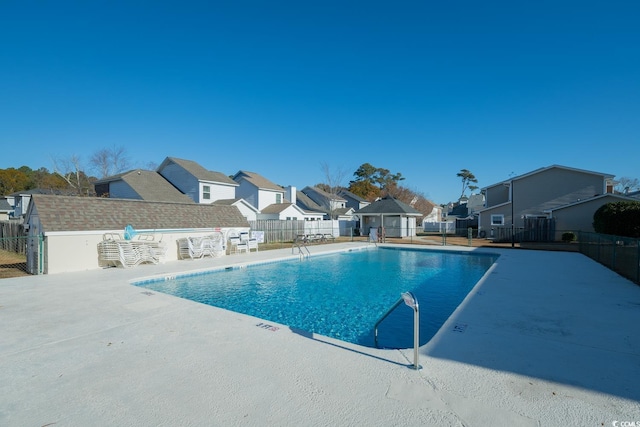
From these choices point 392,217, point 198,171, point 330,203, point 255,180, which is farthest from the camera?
point 330,203

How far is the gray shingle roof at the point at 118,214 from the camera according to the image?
11148 millimetres

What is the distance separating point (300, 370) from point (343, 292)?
644 cm

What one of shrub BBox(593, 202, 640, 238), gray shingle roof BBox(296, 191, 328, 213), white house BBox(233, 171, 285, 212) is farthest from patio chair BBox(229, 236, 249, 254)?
gray shingle roof BBox(296, 191, 328, 213)

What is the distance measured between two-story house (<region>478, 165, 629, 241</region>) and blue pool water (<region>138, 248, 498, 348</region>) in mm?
12915

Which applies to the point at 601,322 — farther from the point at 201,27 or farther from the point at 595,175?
the point at 595,175

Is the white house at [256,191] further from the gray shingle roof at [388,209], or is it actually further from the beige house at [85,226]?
the beige house at [85,226]

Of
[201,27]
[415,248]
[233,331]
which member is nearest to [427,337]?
[233,331]

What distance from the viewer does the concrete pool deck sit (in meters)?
2.98

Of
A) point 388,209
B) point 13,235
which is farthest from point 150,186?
point 388,209

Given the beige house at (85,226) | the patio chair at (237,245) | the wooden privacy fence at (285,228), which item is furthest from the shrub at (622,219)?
the beige house at (85,226)

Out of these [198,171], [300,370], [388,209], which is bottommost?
[300,370]

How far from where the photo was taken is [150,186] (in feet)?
87.1

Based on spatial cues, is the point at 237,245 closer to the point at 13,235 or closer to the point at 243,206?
the point at 243,206

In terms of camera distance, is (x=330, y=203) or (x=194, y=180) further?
(x=330, y=203)
